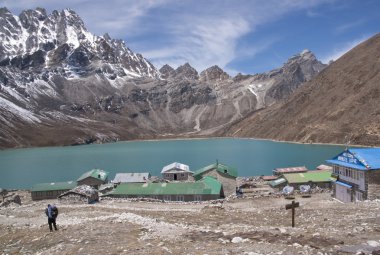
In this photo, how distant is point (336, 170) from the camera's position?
52188mm

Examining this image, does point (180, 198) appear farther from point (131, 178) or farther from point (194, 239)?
point (194, 239)

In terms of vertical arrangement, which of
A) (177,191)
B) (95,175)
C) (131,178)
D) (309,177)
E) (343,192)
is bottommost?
(177,191)

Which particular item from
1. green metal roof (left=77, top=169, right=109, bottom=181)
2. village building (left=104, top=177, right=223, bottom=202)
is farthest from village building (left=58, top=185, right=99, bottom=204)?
green metal roof (left=77, top=169, right=109, bottom=181)

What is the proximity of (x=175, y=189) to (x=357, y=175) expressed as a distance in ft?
87.5

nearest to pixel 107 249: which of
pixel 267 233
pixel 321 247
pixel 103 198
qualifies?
pixel 267 233

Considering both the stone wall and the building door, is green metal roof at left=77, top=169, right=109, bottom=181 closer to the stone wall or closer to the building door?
the building door

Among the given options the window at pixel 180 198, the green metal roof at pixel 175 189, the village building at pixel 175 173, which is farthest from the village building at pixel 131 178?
the window at pixel 180 198

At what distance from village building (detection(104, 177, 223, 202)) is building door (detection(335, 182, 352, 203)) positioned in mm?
17487

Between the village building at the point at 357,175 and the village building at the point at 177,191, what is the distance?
1829 cm

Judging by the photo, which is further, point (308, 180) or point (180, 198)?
point (308, 180)

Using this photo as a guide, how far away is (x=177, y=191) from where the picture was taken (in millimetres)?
62062

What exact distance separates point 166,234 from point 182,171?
66.3 m

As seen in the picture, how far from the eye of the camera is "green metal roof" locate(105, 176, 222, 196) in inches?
2434

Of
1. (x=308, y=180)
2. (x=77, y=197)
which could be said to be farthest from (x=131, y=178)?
(x=308, y=180)
